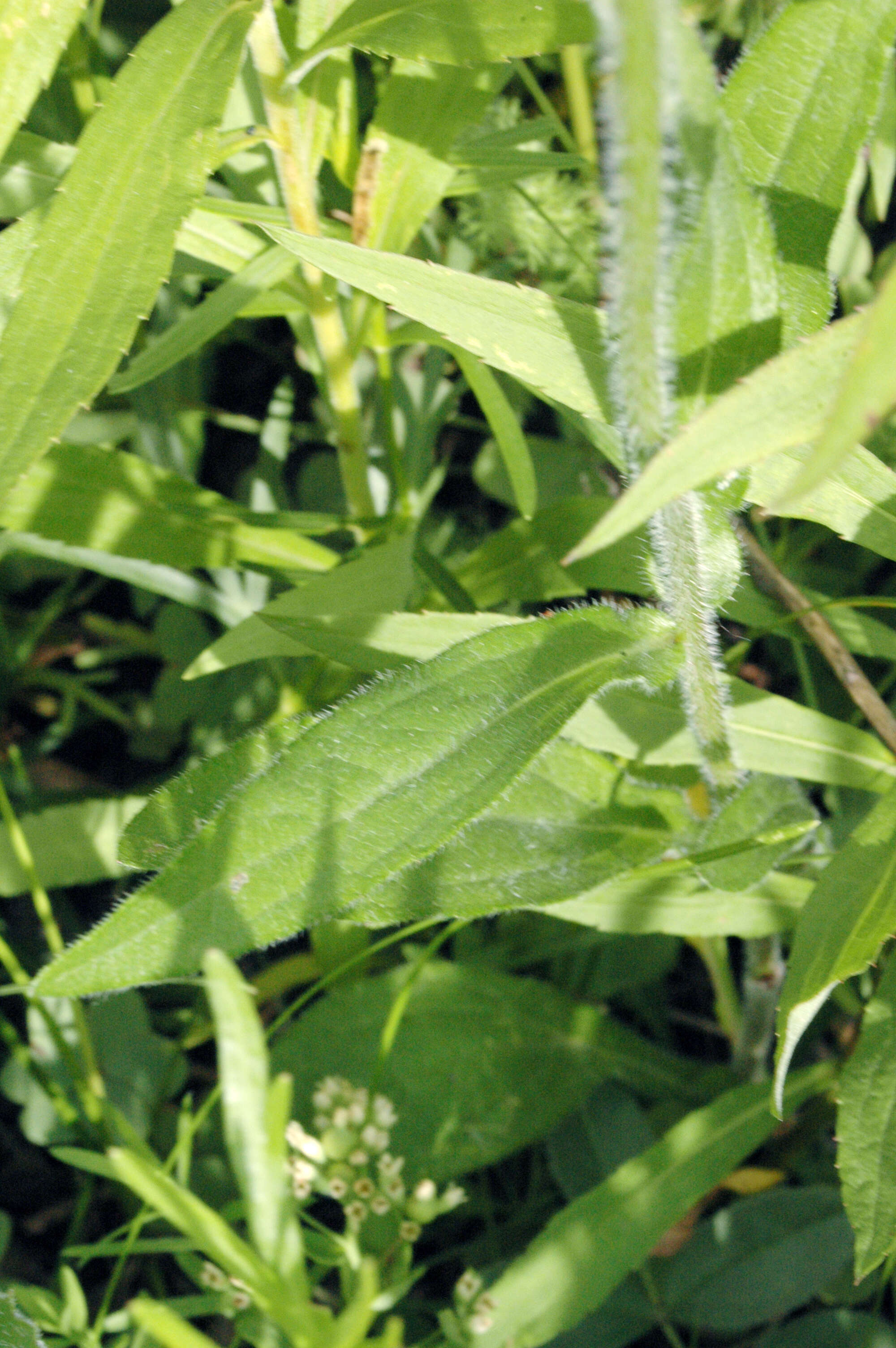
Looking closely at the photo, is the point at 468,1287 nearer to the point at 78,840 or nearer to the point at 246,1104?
the point at 246,1104

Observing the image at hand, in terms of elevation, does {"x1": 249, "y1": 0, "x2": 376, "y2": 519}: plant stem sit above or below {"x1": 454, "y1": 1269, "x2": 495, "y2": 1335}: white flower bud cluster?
above

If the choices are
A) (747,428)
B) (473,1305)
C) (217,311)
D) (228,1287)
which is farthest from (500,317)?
(473,1305)

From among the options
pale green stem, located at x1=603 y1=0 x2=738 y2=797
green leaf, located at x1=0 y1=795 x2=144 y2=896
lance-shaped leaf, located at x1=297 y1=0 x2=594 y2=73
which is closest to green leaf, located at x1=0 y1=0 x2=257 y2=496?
lance-shaped leaf, located at x1=297 y1=0 x2=594 y2=73

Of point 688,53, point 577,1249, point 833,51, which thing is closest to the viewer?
point 688,53

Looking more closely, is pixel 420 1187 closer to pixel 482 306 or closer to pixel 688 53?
pixel 482 306

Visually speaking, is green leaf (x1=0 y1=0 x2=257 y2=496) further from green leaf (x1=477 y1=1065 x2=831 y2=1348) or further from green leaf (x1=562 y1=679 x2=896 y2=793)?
green leaf (x1=477 y1=1065 x2=831 y2=1348)

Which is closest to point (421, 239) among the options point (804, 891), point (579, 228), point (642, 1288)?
point (579, 228)
